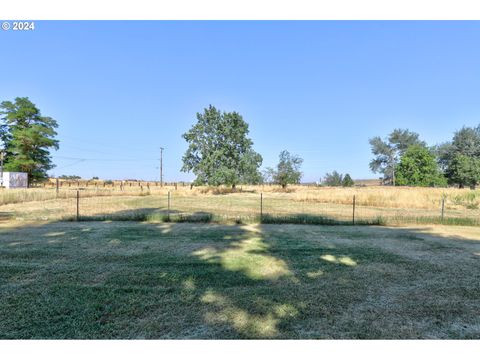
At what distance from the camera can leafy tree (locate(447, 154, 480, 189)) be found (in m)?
45.8

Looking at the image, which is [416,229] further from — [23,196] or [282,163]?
[282,163]

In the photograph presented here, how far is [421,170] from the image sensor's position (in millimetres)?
50562

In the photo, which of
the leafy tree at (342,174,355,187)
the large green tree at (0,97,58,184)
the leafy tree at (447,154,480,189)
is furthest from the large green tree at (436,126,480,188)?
the large green tree at (0,97,58,184)

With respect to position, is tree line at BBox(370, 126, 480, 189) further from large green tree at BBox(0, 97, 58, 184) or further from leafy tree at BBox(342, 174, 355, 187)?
large green tree at BBox(0, 97, 58, 184)

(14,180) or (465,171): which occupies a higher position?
(465,171)

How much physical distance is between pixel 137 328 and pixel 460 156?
62.3 meters

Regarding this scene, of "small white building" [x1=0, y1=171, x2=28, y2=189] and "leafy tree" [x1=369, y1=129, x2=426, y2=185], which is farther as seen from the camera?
"leafy tree" [x1=369, y1=129, x2=426, y2=185]

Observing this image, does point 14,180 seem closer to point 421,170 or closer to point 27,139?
point 27,139

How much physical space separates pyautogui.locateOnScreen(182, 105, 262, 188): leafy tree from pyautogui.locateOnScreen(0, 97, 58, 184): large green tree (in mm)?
20735

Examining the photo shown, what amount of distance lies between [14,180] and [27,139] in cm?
685

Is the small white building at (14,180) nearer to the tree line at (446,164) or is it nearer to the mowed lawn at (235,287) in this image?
the mowed lawn at (235,287)

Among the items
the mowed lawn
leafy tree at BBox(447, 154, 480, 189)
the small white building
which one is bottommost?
the mowed lawn

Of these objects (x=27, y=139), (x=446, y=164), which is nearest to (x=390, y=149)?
(x=446, y=164)

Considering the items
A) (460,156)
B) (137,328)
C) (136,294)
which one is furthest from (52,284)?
(460,156)
